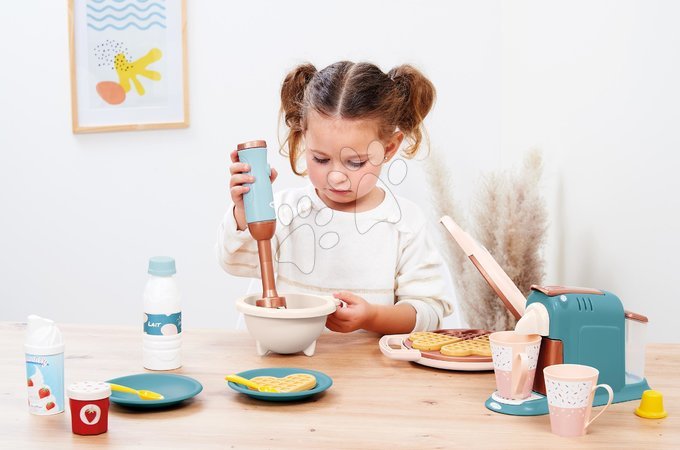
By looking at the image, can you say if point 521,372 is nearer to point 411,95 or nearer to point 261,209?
point 261,209

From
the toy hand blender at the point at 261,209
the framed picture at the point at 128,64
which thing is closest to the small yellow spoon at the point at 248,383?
the toy hand blender at the point at 261,209

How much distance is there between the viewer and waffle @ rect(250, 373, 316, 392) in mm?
978

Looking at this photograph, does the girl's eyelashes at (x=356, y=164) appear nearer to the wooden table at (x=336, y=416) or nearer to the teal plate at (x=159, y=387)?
the wooden table at (x=336, y=416)

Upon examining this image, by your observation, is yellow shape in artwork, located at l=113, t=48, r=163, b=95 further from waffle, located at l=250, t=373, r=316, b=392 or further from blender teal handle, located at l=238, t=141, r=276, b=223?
waffle, located at l=250, t=373, r=316, b=392

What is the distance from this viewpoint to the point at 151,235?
283 centimetres

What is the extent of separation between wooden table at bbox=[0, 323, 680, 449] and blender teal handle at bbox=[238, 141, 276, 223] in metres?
0.23

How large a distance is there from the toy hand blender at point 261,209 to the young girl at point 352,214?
0.02 m

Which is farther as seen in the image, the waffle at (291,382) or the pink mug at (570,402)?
A: the waffle at (291,382)

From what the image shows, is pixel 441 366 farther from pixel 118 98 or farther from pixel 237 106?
pixel 118 98

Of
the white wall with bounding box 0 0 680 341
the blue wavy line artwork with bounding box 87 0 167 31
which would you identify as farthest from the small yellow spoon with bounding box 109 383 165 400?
the blue wavy line artwork with bounding box 87 0 167 31

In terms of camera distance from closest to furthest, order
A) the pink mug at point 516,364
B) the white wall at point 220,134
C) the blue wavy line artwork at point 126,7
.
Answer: the pink mug at point 516,364 < the white wall at point 220,134 < the blue wavy line artwork at point 126,7

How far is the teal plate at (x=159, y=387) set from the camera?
915 millimetres

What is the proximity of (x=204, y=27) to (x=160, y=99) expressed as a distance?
0.31 metres

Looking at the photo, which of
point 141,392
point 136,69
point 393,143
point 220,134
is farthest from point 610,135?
point 136,69
